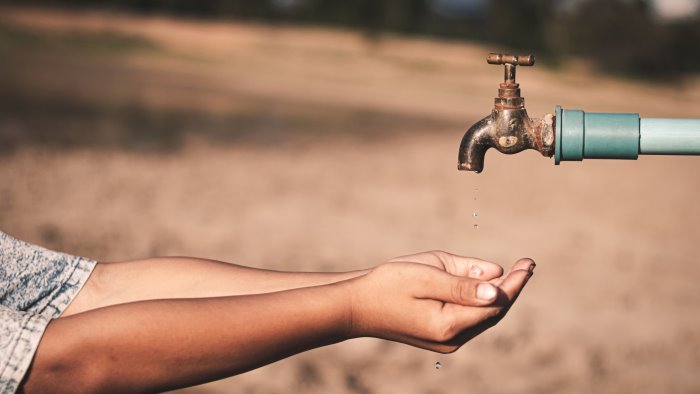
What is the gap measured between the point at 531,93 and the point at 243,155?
1730 centimetres

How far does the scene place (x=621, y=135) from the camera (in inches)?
65.1

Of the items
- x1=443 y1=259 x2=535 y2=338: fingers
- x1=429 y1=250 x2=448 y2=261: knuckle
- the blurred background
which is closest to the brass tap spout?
x1=429 y1=250 x2=448 y2=261: knuckle

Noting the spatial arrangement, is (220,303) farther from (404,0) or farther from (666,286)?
(404,0)

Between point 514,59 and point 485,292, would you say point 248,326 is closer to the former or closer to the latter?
point 485,292

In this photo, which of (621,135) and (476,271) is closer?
(621,135)

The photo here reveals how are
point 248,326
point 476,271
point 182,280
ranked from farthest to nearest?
1. point 182,280
2. point 476,271
3. point 248,326

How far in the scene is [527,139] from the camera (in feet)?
5.98

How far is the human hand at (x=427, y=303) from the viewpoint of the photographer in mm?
1576

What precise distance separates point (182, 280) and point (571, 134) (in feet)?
3.24

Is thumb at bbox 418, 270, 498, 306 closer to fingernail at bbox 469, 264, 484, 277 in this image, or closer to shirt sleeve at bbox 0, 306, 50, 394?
fingernail at bbox 469, 264, 484, 277

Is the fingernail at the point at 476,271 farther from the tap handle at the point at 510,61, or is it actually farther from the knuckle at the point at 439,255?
the tap handle at the point at 510,61

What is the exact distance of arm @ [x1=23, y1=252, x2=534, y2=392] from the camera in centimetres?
147

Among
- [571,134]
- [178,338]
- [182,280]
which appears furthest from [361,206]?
[178,338]

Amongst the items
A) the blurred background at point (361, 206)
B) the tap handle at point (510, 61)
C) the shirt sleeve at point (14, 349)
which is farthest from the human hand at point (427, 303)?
the blurred background at point (361, 206)
